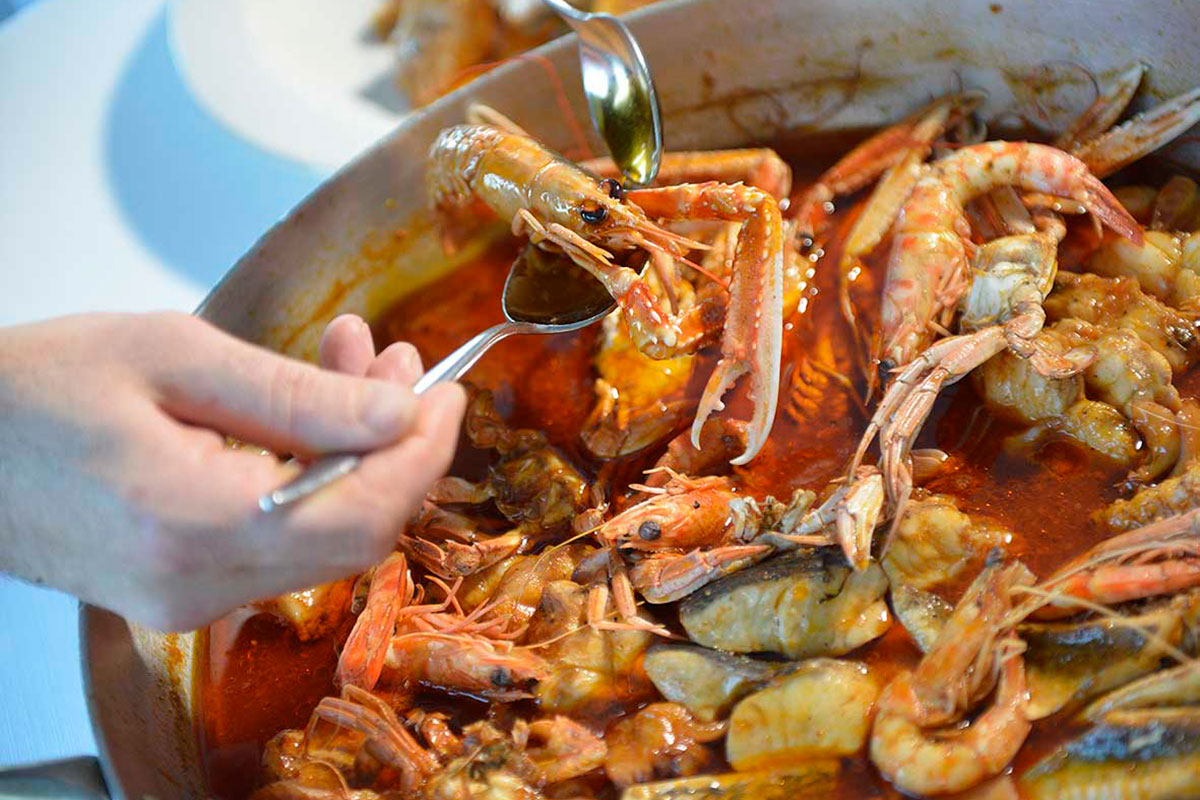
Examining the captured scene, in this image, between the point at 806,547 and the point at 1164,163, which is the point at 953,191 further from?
the point at 806,547

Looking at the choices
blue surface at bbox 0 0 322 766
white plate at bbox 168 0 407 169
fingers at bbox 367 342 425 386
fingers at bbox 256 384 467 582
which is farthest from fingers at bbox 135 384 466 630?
white plate at bbox 168 0 407 169

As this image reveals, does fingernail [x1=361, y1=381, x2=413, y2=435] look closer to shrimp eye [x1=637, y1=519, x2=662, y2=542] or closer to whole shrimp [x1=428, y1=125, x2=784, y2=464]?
shrimp eye [x1=637, y1=519, x2=662, y2=542]

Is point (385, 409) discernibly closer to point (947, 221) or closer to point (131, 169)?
point (947, 221)

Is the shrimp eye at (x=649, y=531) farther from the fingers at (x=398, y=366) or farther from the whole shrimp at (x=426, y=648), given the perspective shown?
the fingers at (x=398, y=366)

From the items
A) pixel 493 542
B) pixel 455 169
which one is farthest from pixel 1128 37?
pixel 493 542

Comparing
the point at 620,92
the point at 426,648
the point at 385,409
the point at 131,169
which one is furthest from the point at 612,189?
the point at 131,169
